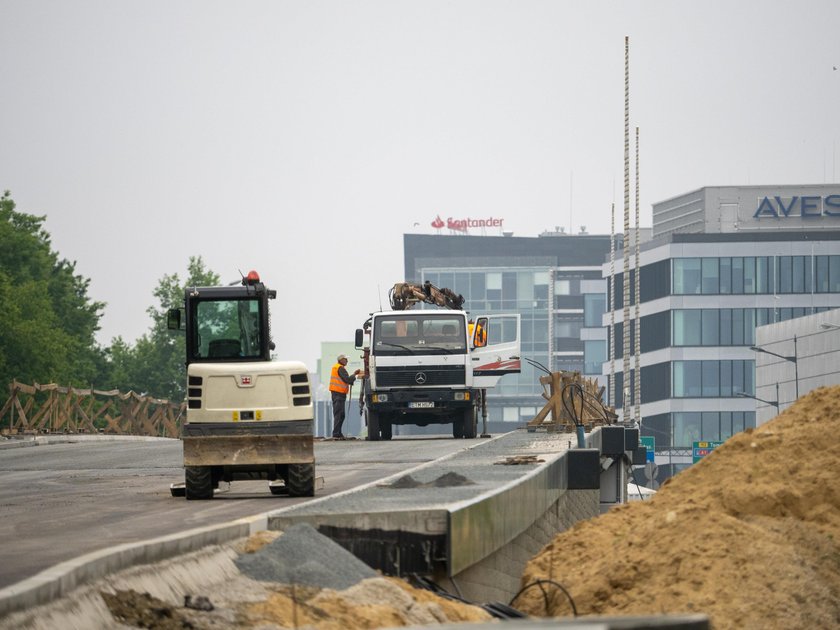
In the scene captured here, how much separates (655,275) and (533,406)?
6572 centimetres

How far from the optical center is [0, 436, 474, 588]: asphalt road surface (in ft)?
45.4

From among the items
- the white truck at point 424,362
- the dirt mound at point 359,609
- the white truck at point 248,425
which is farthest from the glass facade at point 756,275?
the dirt mound at point 359,609

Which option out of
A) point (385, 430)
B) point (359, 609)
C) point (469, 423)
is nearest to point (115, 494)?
point (359, 609)

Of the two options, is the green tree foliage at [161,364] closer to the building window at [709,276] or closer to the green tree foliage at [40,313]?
→ the green tree foliage at [40,313]

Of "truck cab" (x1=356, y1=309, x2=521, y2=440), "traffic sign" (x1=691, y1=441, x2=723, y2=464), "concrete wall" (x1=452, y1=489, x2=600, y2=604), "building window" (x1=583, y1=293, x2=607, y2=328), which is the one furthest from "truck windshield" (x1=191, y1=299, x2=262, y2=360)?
"building window" (x1=583, y1=293, x2=607, y2=328)

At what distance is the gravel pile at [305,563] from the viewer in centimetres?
1185

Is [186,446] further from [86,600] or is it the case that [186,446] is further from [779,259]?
[779,259]

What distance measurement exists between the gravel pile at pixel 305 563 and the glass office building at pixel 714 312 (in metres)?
115

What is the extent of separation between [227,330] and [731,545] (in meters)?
8.37

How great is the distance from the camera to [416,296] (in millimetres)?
44688

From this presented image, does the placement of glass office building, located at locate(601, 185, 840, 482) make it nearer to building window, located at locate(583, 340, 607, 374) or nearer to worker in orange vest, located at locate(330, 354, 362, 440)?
building window, located at locate(583, 340, 607, 374)

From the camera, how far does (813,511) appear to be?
16.5 m

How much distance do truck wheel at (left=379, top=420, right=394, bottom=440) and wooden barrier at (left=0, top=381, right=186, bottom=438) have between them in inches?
198

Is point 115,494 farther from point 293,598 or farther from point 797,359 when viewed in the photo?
point 797,359
